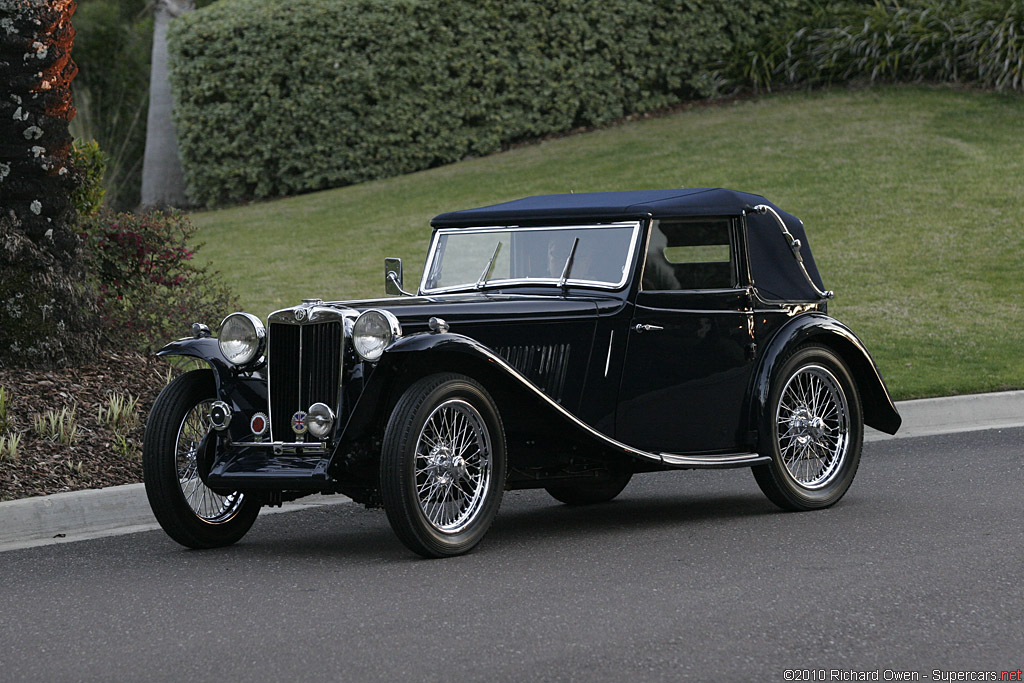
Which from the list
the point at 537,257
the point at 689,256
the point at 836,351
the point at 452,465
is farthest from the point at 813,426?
the point at 452,465

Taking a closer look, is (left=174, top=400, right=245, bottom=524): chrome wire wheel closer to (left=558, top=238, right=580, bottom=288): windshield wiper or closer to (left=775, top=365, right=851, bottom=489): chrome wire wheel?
(left=558, top=238, right=580, bottom=288): windshield wiper

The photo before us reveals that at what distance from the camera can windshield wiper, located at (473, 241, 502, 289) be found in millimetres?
7191

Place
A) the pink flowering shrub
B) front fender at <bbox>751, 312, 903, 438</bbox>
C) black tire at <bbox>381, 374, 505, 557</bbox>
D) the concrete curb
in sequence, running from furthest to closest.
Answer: the pink flowering shrub → front fender at <bbox>751, 312, 903, 438</bbox> → the concrete curb → black tire at <bbox>381, 374, 505, 557</bbox>

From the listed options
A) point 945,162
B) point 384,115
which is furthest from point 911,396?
point 384,115

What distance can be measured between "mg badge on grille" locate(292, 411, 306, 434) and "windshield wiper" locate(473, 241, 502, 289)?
1468 mm

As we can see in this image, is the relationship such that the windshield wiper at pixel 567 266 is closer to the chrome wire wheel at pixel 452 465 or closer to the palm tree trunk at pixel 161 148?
the chrome wire wheel at pixel 452 465

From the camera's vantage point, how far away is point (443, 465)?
587 cm

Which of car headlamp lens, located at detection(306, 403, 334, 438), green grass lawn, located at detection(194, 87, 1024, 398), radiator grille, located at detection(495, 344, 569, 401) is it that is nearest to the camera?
car headlamp lens, located at detection(306, 403, 334, 438)

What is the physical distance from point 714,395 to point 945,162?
41.6ft

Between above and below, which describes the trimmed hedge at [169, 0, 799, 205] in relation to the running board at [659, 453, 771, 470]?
above

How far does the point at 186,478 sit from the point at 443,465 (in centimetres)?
133

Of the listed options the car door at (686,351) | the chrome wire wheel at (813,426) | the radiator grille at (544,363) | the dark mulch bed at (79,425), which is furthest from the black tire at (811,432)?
the dark mulch bed at (79,425)

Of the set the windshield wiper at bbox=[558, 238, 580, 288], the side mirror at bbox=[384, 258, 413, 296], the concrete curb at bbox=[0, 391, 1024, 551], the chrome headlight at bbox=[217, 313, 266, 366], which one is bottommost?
the concrete curb at bbox=[0, 391, 1024, 551]

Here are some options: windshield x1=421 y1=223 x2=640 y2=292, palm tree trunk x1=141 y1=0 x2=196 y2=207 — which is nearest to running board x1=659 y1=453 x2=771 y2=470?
windshield x1=421 y1=223 x2=640 y2=292
